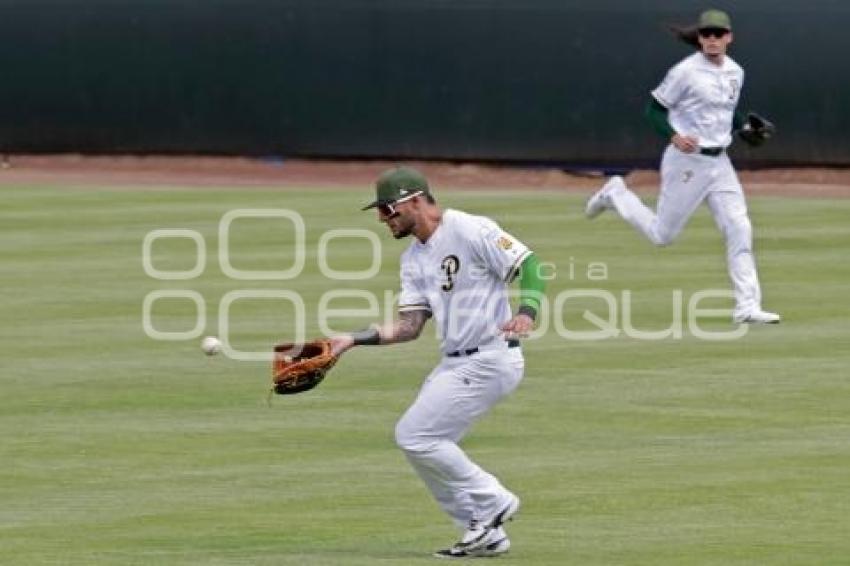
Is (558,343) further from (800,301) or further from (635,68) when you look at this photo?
(635,68)

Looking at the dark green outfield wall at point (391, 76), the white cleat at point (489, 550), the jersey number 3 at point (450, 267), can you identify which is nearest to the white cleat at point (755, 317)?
the jersey number 3 at point (450, 267)

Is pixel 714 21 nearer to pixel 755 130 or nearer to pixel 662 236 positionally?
pixel 755 130

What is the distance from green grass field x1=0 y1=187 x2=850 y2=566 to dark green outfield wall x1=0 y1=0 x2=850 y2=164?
7330mm

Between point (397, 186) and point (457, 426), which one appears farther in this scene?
point (457, 426)

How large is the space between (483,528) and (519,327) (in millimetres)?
889

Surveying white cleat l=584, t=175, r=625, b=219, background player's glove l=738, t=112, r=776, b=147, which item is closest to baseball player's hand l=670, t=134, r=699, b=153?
background player's glove l=738, t=112, r=776, b=147

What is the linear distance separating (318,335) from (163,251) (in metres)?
5.66

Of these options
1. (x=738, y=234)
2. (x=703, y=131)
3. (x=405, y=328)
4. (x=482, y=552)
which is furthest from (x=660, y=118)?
(x=482, y=552)

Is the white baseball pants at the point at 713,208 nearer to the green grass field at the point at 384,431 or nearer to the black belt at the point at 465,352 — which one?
the green grass field at the point at 384,431

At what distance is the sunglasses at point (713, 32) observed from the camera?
58.2 ft

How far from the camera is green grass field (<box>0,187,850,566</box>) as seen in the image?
1095 centimetres

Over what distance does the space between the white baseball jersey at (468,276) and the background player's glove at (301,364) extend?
0.54 meters

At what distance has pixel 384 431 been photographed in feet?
45.7

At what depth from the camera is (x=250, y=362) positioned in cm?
1656
